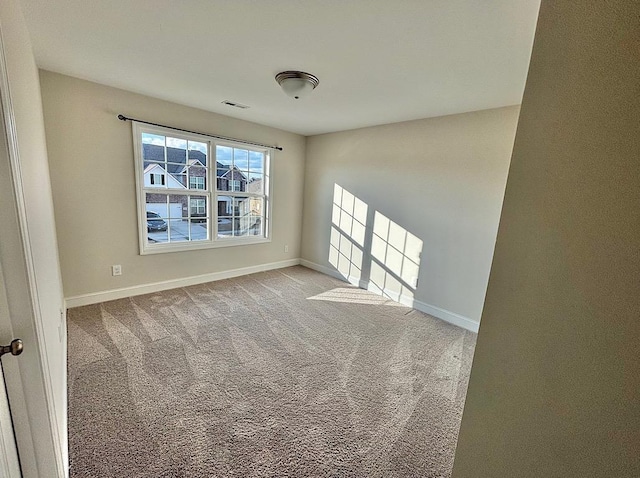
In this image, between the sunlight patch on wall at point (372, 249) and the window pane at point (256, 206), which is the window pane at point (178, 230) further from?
the sunlight patch on wall at point (372, 249)

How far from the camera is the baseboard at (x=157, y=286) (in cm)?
307

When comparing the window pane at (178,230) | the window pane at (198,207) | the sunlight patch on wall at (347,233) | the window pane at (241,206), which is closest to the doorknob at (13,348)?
the window pane at (178,230)

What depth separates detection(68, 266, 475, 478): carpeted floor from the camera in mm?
1474

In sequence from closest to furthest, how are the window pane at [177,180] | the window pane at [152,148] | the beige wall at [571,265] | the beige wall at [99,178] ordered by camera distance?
the beige wall at [571,265]
the beige wall at [99,178]
the window pane at [152,148]
the window pane at [177,180]

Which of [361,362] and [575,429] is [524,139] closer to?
[575,429]

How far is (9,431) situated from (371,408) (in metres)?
1.72

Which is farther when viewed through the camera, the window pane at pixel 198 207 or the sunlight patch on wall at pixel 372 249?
the window pane at pixel 198 207

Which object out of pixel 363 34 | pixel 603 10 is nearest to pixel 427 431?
pixel 603 10

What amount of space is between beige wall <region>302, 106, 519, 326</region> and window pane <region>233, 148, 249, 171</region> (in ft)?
4.27

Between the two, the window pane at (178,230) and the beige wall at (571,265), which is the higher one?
the beige wall at (571,265)

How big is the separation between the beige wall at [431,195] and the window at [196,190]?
1296mm

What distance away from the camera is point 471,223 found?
10.1ft

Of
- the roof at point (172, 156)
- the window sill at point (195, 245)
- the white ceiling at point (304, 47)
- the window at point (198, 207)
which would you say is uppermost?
the white ceiling at point (304, 47)

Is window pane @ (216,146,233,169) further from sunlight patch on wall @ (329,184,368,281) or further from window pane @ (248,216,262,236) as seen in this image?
sunlight patch on wall @ (329,184,368,281)
